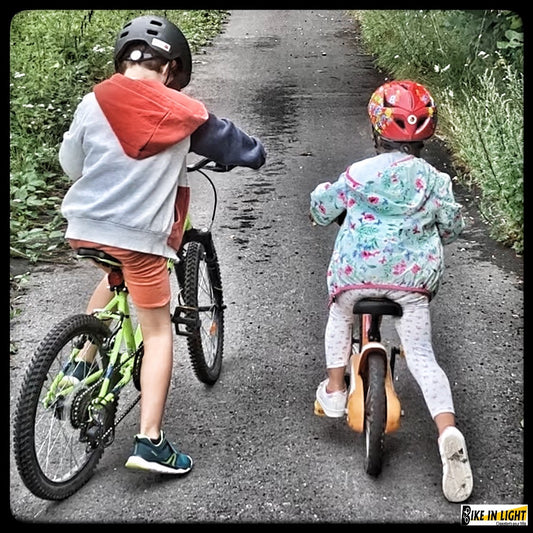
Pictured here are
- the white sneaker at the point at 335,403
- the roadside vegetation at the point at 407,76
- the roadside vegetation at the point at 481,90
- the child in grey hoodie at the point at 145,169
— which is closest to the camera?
the child in grey hoodie at the point at 145,169

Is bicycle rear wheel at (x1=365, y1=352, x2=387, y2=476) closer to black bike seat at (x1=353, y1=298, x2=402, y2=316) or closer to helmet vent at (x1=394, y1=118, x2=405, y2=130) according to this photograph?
black bike seat at (x1=353, y1=298, x2=402, y2=316)

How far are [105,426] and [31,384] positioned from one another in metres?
0.50

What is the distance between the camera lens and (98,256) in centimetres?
296

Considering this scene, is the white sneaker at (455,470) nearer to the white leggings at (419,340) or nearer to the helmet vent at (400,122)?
the white leggings at (419,340)

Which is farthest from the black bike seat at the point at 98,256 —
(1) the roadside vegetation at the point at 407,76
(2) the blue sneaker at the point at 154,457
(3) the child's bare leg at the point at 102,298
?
(1) the roadside vegetation at the point at 407,76

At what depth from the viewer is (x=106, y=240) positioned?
2930mm

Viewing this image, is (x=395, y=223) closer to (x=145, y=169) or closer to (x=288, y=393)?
(x=145, y=169)

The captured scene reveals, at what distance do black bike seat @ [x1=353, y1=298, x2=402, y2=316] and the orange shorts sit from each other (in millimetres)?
784

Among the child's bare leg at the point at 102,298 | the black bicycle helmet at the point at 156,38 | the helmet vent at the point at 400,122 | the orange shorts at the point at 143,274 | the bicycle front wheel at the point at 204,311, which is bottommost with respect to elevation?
the bicycle front wheel at the point at 204,311

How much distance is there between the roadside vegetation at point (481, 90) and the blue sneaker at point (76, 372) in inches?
120

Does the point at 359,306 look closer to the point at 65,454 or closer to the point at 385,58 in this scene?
the point at 65,454

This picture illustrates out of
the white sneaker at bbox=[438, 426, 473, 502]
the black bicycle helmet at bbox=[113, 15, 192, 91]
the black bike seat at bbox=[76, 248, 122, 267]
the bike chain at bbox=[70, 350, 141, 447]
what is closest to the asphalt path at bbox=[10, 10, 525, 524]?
the white sneaker at bbox=[438, 426, 473, 502]

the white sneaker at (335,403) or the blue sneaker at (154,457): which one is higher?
the blue sneaker at (154,457)

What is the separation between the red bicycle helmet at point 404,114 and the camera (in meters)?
3.04
